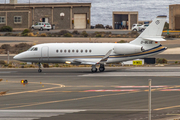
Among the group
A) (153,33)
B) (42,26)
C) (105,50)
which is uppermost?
(42,26)

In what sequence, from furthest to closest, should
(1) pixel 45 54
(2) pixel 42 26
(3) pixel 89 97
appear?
1. (2) pixel 42 26
2. (1) pixel 45 54
3. (3) pixel 89 97

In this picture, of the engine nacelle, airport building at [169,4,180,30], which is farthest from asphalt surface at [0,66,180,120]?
airport building at [169,4,180,30]

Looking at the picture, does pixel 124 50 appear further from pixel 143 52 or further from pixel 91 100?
pixel 91 100

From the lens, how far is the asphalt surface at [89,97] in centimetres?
1883

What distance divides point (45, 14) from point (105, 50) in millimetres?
53343

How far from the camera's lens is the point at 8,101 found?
74.0 ft

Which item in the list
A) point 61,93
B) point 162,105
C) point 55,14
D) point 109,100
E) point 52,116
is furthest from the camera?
point 55,14

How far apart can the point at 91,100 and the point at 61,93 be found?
3.56 metres

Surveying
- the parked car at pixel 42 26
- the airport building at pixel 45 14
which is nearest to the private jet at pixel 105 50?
the parked car at pixel 42 26

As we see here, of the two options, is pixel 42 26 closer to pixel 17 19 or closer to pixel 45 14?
pixel 45 14

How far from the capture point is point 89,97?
77.6 feet

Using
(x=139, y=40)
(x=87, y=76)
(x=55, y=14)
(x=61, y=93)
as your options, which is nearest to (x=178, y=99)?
(x=61, y=93)

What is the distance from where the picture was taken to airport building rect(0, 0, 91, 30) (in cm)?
8431

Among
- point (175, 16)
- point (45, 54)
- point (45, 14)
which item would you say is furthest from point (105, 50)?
point (45, 14)
